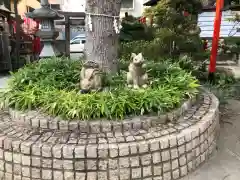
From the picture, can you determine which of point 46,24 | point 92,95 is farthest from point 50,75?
point 46,24

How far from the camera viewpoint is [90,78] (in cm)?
342

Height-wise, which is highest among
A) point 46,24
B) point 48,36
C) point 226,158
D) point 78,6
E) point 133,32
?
point 78,6

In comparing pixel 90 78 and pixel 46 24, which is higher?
pixel 46 24

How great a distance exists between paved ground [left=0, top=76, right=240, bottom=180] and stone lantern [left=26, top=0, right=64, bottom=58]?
367cm

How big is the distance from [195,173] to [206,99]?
1.34 metres

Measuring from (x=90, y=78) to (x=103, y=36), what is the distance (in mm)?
800

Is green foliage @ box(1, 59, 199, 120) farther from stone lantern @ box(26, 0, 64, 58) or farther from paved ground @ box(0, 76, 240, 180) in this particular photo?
stone lantern @ box(26, 0, 64, 58)

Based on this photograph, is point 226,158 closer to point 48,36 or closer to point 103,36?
point 103,36

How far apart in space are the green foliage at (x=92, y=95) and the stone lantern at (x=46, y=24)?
1.96 m

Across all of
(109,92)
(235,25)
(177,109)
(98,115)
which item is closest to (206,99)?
(177,109)

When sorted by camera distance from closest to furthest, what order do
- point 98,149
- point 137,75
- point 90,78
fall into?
point 98,149, point 90,78, point 137,75

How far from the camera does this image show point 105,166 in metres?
2.71

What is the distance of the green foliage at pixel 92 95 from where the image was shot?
304 centimetres

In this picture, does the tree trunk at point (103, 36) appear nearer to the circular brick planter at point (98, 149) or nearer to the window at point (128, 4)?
the circular brick planter at point (98, 149)
